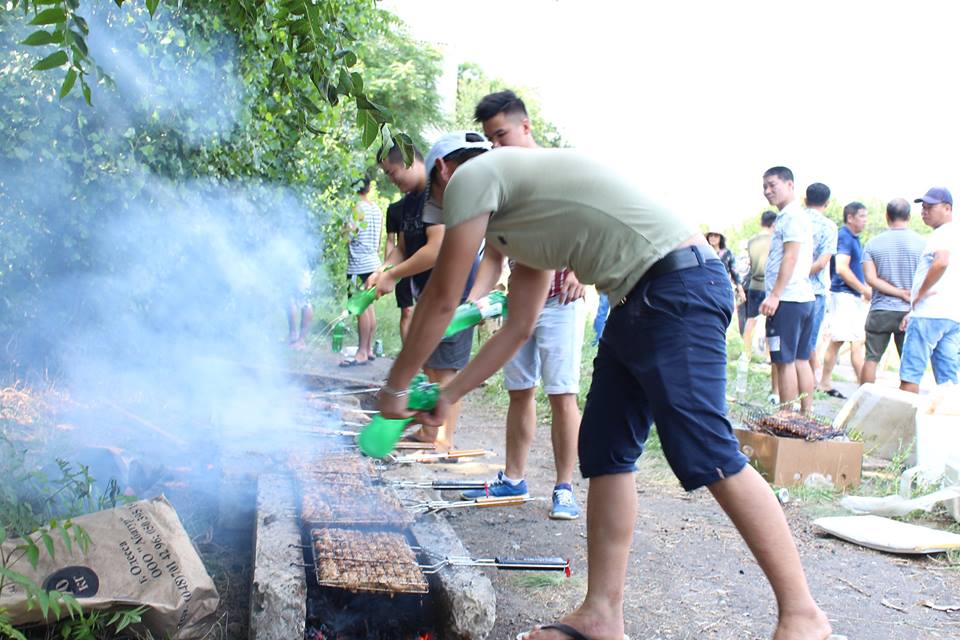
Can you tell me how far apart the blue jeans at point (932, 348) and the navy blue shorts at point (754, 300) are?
2.66 metres

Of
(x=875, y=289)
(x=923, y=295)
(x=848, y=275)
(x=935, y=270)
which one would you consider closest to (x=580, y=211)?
(x=935, y=270)

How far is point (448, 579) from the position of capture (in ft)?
9.03

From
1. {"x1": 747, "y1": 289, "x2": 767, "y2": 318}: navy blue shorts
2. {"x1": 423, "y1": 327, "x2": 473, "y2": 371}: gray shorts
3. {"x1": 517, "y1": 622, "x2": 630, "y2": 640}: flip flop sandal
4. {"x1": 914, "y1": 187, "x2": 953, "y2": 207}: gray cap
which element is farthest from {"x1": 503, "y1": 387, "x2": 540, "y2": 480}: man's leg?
{"x1": 747, "y1": 289, "x2": 767, "y2": 318}: navy blue shorts

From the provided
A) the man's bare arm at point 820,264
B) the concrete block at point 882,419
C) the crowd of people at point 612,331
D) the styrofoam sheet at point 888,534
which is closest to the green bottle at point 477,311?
the crowd of people at point 612,331

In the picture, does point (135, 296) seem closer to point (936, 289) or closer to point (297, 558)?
point (297, 558)

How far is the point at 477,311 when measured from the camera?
3.62 meters

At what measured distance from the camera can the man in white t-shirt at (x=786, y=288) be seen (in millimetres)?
6398

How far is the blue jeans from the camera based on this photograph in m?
6.23

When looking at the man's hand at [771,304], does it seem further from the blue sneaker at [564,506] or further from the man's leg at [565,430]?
the blue sneaker at [564,506]

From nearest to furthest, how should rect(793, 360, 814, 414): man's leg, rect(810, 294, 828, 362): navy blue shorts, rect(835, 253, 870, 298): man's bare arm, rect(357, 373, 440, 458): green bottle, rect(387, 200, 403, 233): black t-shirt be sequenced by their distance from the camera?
rect(357, 373, 440, 458): green bottle < rect(387, 200, 403, 233): black t-shirt < rect(793, 360, 814, 414): man's leg < rect(810, 294, 828, 362): navy blue shorts < rect(835, 253, 870, 298): man's bare arm

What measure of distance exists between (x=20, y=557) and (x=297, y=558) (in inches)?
33.8

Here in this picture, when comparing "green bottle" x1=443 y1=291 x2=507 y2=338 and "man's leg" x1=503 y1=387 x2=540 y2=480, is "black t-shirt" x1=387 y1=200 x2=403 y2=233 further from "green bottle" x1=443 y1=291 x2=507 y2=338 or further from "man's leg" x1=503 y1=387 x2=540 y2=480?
"green bottle" x1=443 y1=291 x2=507 y2=338

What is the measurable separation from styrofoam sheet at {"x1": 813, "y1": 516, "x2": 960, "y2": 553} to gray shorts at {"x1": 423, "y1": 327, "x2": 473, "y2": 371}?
7.39 feet

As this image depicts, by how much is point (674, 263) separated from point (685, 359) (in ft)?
0.98
